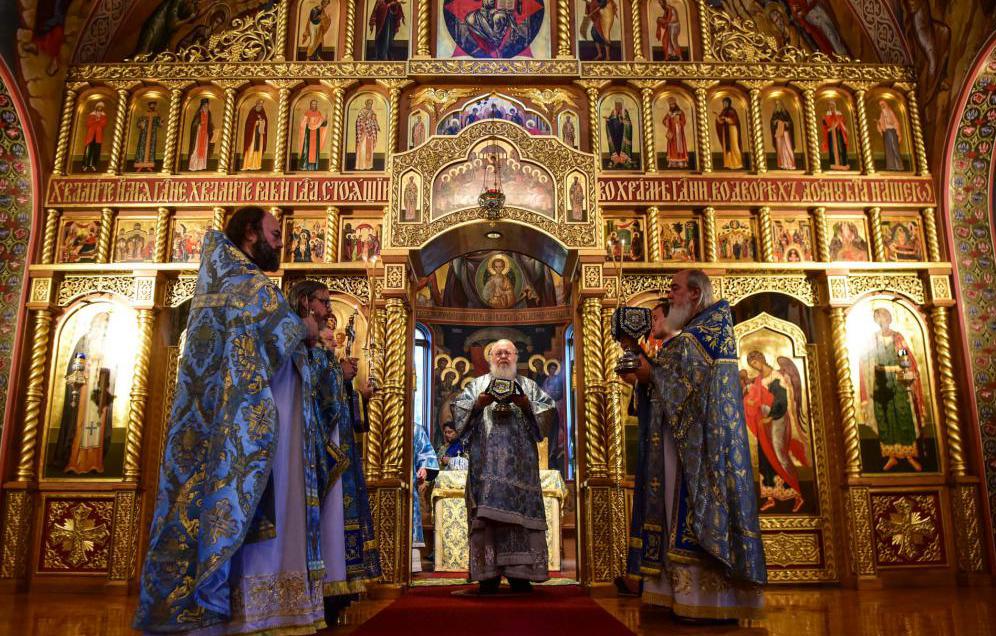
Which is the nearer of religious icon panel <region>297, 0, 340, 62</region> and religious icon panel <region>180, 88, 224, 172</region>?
religious icon panel <region>180, 88, 224, 172</region>

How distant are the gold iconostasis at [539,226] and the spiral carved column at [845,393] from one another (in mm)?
36

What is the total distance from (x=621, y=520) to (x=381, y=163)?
511 cm

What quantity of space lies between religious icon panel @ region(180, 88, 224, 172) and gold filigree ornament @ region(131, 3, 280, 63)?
0.50 meters

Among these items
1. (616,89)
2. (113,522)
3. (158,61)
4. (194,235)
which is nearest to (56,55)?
(158,61)

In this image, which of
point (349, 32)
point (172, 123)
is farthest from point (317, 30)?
point (172, 123)

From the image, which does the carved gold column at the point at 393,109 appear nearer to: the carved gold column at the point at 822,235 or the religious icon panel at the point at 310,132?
the religious icon panel at the point at 310,132

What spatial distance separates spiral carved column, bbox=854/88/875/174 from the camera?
9.70 m

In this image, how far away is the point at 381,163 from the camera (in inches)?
381

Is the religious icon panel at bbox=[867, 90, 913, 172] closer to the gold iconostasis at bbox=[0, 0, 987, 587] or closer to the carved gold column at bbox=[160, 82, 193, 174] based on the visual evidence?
the gold iconostasis at bbox=[0, 0, 987, 587]

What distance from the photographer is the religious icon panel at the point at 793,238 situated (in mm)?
9422

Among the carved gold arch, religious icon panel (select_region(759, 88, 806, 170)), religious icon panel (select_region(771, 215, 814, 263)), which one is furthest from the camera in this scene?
religious icon panel (select_region(759, 88, 806, 170))

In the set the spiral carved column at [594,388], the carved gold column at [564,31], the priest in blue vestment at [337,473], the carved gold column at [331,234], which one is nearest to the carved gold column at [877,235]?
the spiral carved column at [594,388]

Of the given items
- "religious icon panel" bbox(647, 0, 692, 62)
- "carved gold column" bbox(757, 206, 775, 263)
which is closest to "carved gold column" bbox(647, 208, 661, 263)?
"carved gold column" bbox(757, 206, 775, 263)

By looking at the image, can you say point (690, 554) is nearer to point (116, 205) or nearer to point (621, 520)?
point (621, 520)
